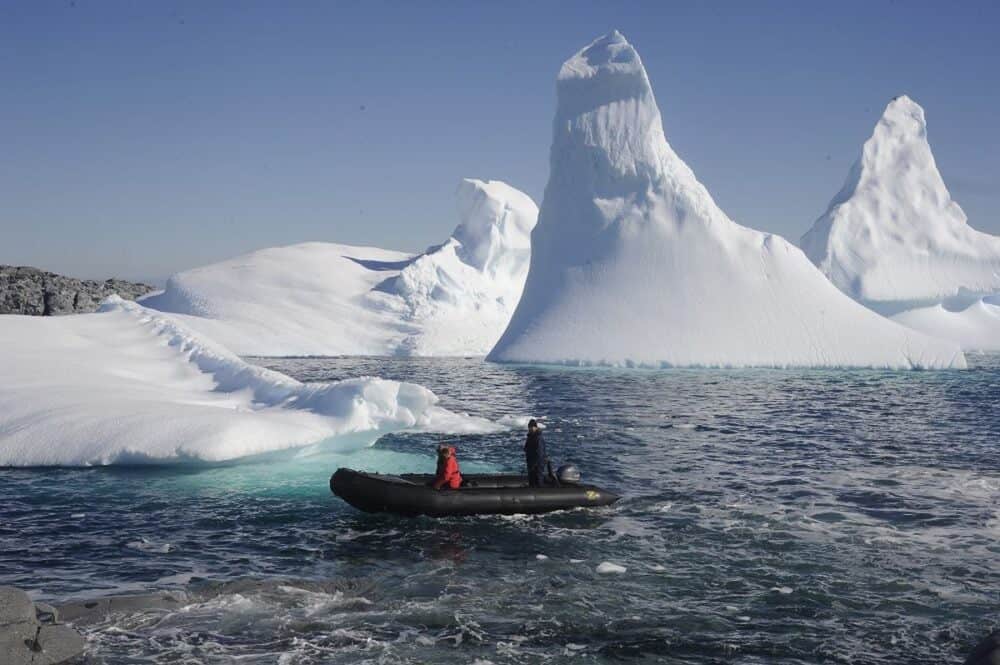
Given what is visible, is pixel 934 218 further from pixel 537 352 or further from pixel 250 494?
pixel 250 494

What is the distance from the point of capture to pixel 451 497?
46.5 ft

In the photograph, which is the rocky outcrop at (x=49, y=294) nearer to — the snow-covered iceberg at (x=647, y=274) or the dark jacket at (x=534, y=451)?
the snow-covered iceberg at (x=647, y=274)

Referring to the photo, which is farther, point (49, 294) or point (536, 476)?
point (49, 294)

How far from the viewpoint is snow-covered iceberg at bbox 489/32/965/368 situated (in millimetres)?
41625

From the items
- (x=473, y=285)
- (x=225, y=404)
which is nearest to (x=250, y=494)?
(x=225, y=404)

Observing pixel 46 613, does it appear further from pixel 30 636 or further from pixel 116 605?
pixel 116 605

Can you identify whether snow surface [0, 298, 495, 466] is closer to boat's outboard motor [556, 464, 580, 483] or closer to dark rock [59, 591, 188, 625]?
boat's outboard motor [556, 464, 580, 483]

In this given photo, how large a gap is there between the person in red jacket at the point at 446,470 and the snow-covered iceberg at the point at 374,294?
41.3 meters

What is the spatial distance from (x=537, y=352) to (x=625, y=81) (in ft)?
46.7

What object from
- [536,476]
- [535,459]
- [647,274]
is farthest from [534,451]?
[647,274]

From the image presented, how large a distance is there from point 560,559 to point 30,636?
6.47m

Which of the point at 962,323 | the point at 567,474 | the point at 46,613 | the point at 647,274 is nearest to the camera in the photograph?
the point at 46,613

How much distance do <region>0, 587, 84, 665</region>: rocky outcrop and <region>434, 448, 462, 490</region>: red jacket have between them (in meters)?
6.41

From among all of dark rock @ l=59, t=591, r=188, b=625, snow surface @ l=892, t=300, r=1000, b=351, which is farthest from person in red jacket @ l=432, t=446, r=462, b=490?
snow surface @ l=892, t=300, r=1000, b=351
